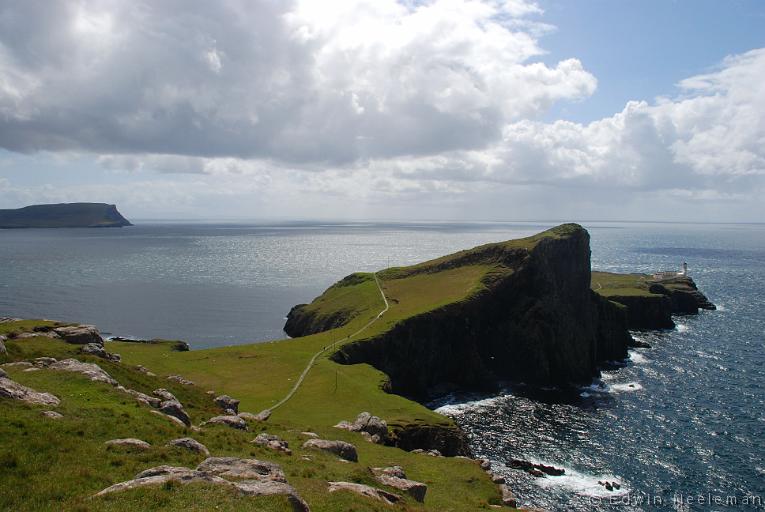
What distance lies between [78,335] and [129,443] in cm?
2956

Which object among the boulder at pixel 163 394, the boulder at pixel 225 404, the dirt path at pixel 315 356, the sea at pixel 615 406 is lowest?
the sea at pixel 615 406

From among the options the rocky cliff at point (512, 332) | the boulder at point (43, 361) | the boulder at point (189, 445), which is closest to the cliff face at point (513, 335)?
the rocky cliff at point (512, 332)

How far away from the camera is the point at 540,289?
10831cm

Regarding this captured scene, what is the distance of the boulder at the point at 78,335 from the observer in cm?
4828

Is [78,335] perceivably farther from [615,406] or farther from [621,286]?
[621,286]

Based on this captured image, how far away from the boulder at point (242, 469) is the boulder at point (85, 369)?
16104mm

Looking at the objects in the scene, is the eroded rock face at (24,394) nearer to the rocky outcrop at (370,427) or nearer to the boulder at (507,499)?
the rocky outcrop at (370,427)

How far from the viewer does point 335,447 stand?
113ft

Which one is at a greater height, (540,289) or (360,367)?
(540,289)

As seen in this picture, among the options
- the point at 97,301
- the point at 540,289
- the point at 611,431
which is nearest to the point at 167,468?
the point at 611,431

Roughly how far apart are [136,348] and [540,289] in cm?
7808

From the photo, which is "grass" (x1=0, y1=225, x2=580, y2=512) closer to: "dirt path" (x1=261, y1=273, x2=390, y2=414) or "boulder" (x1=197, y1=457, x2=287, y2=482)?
"dirt path" (x1=261, y1=273, x2=390, y2=414)

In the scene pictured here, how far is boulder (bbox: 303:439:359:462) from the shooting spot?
112 ft

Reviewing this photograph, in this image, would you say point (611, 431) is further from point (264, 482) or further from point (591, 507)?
point (264, 482)
